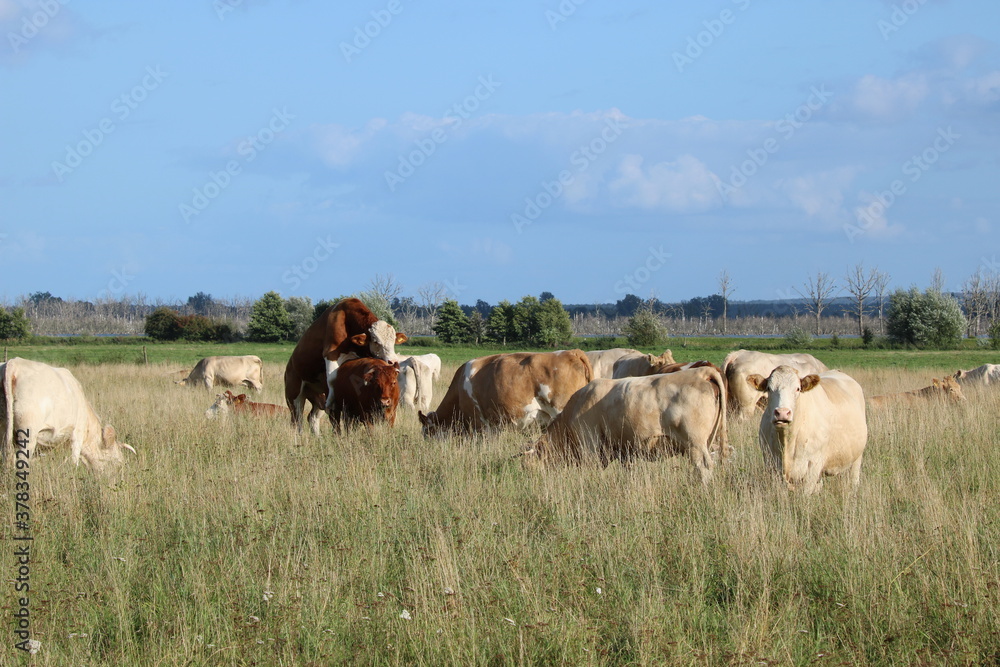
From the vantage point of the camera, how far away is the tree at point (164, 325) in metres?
78.4

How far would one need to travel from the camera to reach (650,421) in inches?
321

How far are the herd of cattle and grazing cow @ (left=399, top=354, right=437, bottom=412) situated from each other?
5654mm

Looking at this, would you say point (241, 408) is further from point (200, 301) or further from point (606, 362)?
point (200, 301)

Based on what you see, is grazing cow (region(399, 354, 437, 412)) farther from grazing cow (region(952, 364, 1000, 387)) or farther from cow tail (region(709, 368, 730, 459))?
grazing cow (region(952, 364, 1000, 387))

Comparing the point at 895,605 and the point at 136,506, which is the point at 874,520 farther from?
the point at 136,506

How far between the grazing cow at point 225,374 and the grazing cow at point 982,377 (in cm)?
2032

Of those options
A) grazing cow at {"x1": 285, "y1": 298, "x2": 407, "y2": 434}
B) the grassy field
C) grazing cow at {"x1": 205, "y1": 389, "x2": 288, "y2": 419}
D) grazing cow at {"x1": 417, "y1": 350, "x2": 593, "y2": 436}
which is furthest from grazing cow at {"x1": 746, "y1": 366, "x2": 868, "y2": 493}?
grazing cow at {"x1": 205, "y1": 389, "x2": 288, "y2": 419}

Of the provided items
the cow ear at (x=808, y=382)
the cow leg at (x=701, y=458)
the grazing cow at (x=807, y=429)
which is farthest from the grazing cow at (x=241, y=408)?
the cow ear at (x=808, y=382)

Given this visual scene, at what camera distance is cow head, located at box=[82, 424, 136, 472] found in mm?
8835

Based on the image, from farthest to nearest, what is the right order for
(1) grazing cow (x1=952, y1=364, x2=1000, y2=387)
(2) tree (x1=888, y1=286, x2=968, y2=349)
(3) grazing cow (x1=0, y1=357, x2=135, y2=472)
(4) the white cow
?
(2) tree (x1=888, y1=286, x2=968, y2=349) → (4) the white cow → (1) grazing cow (x1=952, y1=364, x2=1000, y2=387) → (3) grazing cow (x1=0, y1=357, x2=135, y2=472)

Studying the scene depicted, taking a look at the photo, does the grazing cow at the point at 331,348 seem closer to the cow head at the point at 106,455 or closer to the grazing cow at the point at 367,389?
the grazing cow at the point at 367,389

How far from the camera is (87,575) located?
541 centimetres

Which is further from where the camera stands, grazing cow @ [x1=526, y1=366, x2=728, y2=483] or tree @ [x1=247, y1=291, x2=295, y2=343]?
tree @ [x1=247, y1=291, x2=295, y2=343]

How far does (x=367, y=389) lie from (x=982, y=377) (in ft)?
47.5
